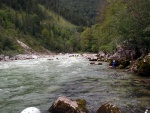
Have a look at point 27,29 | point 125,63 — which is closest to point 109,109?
point 125,63

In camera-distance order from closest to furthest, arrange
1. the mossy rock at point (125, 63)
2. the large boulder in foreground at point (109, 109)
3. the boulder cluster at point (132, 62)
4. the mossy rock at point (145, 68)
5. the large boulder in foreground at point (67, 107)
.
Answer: the large boulder in foreground at point (109, 109) < the large boulder in foreground at point (67, 107) < the mossy rock at point (145, 68) < the boulder cluster at point (132, 62) < the mossy rock at point (125, 63)

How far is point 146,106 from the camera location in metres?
13.2

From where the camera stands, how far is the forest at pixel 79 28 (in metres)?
30.3

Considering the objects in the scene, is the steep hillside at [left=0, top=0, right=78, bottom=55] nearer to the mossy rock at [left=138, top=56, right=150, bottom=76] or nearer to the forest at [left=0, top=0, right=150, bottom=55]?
the forest at [left=0, top=0, right=150, bottom=55]

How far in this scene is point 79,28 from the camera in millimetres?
181750

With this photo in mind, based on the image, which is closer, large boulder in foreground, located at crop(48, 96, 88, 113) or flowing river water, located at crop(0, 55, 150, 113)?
large boulder in foreground, located at crop(48, 96, 88, 113)

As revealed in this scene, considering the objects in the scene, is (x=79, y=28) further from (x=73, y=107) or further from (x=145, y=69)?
(x=73, y=107)

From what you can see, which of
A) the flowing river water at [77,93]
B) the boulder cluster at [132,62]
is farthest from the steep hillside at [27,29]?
the flowing river water at [77,93]

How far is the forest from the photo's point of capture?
30.3 meters

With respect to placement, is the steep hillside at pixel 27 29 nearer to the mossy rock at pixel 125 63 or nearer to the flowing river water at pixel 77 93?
the mossy rock at pixel 125 63

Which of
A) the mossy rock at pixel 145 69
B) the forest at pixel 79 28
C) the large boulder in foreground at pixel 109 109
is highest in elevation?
the forest at pixel 79 28

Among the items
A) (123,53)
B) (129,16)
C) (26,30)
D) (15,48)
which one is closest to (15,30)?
(26,30)

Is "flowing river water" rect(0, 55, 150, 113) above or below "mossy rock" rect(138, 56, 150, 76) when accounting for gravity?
below

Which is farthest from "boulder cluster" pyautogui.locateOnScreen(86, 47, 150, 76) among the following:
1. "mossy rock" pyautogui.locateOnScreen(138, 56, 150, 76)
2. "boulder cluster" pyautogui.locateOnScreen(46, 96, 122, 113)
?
"boulder cluster" pyautogui.locateOnScreen(46, 96, 122, 113)
